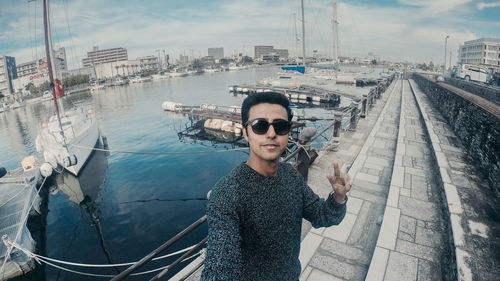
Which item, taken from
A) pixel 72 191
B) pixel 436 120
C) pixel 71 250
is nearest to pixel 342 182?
pixel 71 250

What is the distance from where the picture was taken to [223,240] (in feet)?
3.67

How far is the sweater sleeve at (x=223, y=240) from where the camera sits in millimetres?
1062

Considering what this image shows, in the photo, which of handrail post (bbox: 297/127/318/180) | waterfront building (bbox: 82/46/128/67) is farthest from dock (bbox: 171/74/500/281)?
waterfront building (bbox: 82/46/128/67)

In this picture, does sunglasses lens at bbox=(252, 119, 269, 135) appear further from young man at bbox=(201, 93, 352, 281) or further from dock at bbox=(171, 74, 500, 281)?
dock at bbox=(171, 74, 500, 281)

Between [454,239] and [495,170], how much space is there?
2.95 meters

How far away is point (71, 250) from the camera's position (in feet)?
33.0

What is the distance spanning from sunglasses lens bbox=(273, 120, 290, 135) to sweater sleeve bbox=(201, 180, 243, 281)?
0.44 metres

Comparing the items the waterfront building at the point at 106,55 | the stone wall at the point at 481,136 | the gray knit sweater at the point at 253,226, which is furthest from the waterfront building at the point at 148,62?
the gray knit sweater at the point at 253,226

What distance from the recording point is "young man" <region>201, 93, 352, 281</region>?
3.91 feet

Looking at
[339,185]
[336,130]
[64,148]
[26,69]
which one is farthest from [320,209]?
[26,69]

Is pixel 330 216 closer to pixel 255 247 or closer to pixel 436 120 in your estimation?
pixel 255 247

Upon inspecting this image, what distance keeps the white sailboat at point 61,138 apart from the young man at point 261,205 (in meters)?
16.8

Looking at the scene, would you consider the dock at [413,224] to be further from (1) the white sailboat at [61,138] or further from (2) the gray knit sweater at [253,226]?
(1) the white sailboat at [61,138]

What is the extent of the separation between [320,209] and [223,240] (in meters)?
0.87
